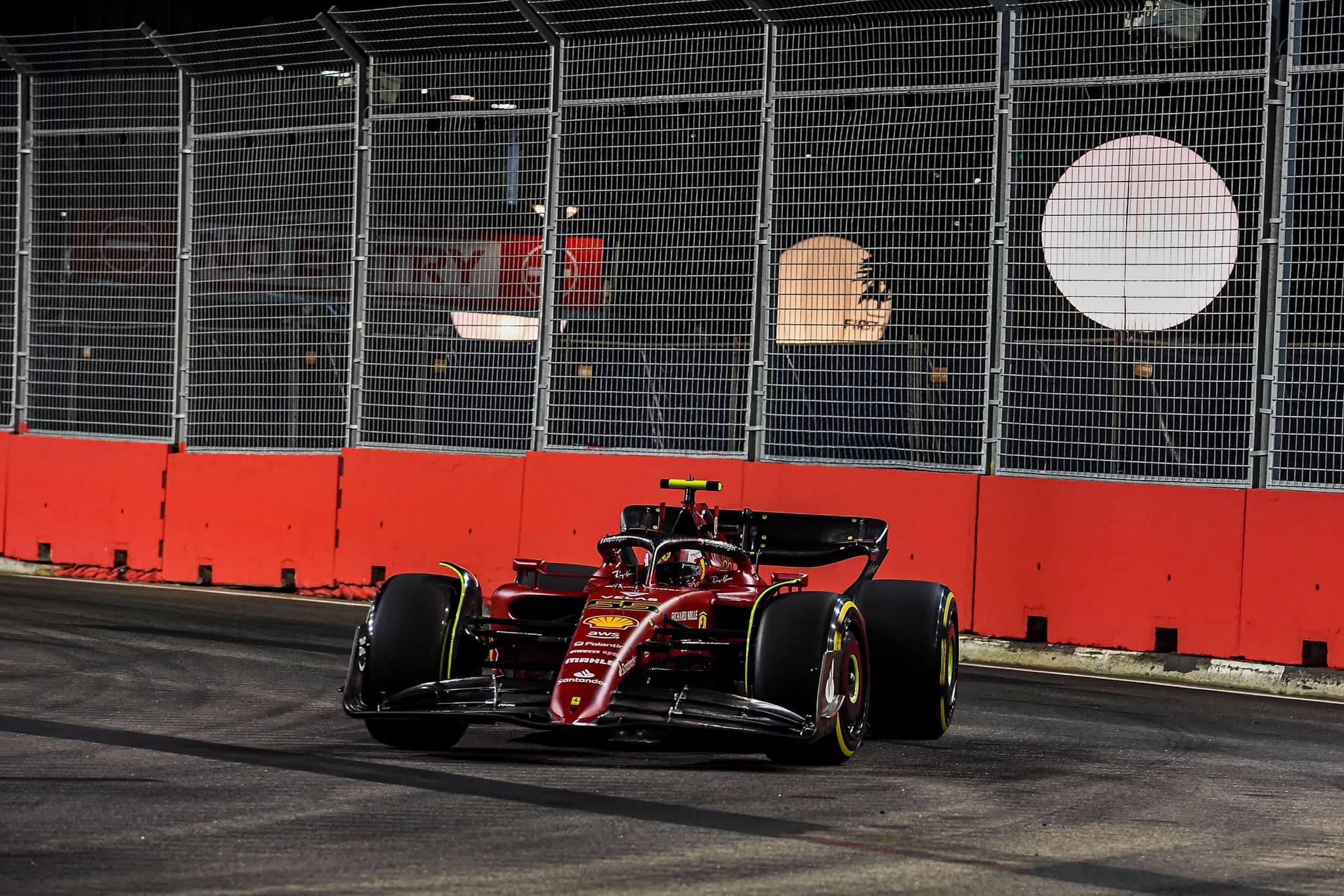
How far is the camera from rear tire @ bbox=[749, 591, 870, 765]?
7.51 meters

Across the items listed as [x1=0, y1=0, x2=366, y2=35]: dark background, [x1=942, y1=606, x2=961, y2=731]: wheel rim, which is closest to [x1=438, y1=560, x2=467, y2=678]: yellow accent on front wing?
[x1=942, y1=606, x2=961, y2=731]: wheel rim

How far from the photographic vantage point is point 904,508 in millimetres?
12469

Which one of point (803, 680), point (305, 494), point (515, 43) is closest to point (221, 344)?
point (305, 494)

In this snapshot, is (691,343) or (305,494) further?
(305,494)

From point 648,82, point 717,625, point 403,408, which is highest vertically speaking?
point 648,82

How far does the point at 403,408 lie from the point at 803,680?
299 inches

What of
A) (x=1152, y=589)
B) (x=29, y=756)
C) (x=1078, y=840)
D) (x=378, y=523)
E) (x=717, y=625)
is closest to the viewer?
(x=1078, y=840)

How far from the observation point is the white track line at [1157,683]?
35.8 ft

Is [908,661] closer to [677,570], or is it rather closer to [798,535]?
[798,535]

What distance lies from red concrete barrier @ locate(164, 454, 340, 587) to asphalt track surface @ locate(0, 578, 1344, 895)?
4.24 metres

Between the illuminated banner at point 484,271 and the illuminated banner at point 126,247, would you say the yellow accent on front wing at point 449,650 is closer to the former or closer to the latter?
the illuminated banner at point 484,271

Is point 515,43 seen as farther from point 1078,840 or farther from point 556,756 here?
point 1078,840

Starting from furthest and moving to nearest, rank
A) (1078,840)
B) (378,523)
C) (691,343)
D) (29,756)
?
(378,523), (691,343), (29,756), (1078,840)

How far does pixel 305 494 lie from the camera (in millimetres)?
14711
